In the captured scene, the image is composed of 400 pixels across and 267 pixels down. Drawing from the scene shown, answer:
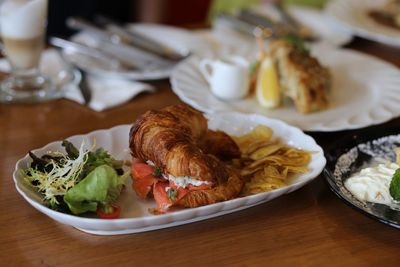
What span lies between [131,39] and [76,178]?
88 cm

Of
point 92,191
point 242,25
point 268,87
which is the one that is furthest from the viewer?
point 242,25

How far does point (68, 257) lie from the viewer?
90 cm

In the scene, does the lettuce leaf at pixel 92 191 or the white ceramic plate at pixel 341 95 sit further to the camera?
the white ceramic plate at pixel 341 95

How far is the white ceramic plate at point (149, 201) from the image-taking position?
0.90 m

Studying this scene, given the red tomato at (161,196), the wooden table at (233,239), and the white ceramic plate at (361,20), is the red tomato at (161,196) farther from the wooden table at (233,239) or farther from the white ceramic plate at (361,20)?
the white ceramic plate at (361,20)

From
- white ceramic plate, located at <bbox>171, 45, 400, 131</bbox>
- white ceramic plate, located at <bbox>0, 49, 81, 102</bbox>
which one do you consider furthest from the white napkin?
white ceramic plate, located at <bbox>171, 45, 400, 131</bbox>

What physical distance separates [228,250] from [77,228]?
242 mm

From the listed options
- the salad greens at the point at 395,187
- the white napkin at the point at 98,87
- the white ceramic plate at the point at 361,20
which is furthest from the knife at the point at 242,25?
the salad greens at the point at 395,187

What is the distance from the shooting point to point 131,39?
69.7 inches

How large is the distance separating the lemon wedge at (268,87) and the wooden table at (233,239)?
14.0 inches

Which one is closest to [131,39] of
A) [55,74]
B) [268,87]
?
[55,74]

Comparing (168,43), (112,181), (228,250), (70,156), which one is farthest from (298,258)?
(168,43)

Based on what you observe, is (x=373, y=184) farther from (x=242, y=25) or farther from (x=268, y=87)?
(x=242, y=25)

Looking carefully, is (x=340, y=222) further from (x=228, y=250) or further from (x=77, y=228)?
(x=77, y=228)
